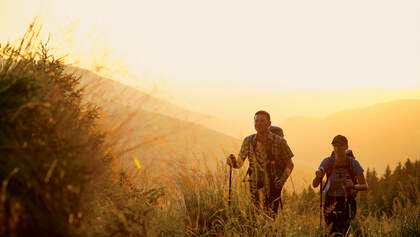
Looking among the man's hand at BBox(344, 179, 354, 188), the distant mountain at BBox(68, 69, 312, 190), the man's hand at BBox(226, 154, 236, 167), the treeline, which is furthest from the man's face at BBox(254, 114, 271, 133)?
the treeline

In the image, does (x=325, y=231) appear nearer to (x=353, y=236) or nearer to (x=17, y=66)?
(x=353, y=236)

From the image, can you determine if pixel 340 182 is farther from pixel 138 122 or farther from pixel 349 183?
pixel 138 122

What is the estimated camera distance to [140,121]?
288 cm

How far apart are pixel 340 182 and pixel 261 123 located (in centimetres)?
154

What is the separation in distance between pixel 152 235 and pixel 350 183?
12.0 ft

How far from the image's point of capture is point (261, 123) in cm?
594

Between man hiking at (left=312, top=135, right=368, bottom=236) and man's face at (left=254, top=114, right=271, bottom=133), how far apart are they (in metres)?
1.05

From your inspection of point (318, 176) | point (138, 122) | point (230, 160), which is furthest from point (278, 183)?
point (138, 122)

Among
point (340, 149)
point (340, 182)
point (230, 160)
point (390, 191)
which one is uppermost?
point (340, 149)

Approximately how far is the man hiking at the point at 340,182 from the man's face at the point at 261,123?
105 centimetres

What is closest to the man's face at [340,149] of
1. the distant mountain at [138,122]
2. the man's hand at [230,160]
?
the man's hand at [230,160]

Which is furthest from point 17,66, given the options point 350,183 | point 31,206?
point 350,183

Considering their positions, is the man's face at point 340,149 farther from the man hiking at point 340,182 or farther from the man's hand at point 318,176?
the man's hand at point 318,176

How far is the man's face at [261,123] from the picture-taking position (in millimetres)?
5945
